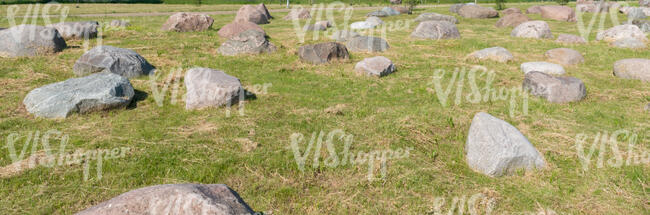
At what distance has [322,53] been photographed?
44.0ft

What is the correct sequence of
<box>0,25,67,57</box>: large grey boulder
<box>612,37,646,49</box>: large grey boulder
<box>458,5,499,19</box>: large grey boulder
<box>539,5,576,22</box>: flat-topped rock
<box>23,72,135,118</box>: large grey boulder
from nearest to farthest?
<box>23,72,135,118</box>: large grey boulder
<box>0,25,67,57</box>: large grey boulder
<box>612,37,646,49</box>: large grey boulder
<box>539,5,576,22</box>: flat-topped rock
<box>458,5,499,19</box>: large grey boulder

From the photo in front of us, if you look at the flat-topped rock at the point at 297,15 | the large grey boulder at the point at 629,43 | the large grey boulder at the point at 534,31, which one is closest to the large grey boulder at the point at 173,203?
the large grey boulder at the point at 629,43

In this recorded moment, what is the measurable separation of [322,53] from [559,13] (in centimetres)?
2411

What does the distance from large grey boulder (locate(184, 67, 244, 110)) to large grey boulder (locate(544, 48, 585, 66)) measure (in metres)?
11.8

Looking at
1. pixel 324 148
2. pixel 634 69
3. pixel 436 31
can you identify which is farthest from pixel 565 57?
pixel 324 148

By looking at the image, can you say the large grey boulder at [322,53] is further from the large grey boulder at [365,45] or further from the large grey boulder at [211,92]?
the large grey boulder at [211,92]

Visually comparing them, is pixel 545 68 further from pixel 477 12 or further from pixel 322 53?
pixel 477 12

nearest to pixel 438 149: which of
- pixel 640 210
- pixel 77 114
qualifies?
pixel 640 210

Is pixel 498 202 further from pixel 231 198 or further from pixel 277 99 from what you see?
pixel 277 99

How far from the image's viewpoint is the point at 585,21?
27141mm

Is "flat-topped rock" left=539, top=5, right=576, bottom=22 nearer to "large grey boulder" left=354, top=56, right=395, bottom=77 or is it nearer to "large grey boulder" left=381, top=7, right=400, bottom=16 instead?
"large grey boulder" left=381, top=7, right=400, bottom=16

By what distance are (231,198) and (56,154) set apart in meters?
4.60

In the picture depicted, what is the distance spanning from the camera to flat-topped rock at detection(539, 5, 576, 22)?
28375 millimetres

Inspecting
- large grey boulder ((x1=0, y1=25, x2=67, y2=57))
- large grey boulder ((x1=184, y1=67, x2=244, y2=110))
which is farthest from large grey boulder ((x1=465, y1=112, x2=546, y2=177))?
large grey boulder ((x1=0, y1=25, x2=67, y2=57))
